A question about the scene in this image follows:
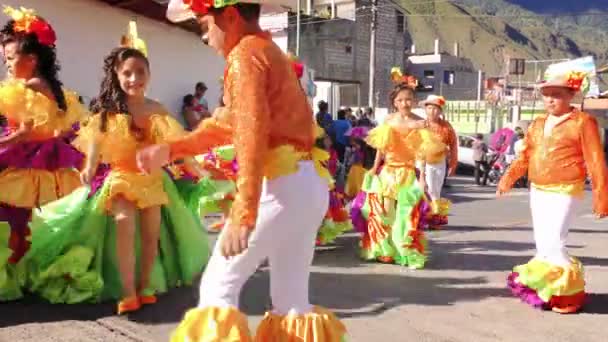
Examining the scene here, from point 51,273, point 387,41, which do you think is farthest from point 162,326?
point 387,41

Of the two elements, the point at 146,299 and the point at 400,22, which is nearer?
the point at 146,299

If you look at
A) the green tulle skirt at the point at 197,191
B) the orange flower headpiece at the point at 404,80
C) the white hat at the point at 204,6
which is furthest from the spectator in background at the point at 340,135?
the white hat at the point at 204,6

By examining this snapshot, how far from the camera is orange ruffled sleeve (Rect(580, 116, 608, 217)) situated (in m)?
5.00

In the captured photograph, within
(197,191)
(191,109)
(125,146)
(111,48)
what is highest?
(111,48)

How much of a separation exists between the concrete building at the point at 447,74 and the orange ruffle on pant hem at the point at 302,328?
56144 millimetres

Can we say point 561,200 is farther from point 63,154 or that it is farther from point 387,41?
point 387,41

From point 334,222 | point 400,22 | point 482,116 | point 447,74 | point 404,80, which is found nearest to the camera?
point 404,80

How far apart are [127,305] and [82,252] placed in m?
0.55

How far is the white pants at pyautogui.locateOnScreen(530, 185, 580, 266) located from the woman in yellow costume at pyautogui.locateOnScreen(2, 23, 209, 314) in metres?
2.52

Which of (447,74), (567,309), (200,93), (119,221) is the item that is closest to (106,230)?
(119,221)

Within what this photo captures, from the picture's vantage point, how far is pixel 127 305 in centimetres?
461

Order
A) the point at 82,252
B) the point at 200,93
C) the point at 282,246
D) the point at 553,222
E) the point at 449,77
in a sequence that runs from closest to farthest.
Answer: the point at 282,246 < the point at 82,252 < the point at 553,222 < the point at 200,93 < the point at 449,77

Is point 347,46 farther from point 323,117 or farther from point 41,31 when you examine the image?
point 41,31

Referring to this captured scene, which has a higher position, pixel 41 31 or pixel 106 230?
pixel 41 31
